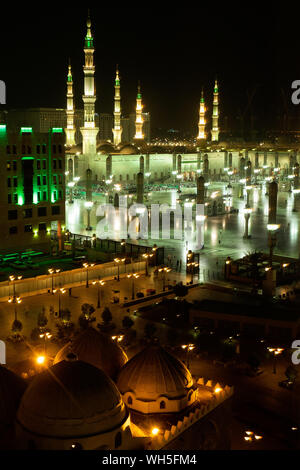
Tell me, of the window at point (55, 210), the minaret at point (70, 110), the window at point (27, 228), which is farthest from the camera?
the minaret at point (70, 110)

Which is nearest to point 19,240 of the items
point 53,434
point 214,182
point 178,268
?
point 178,268

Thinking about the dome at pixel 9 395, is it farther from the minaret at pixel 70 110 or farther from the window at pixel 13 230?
the minaret at pixel 70 110

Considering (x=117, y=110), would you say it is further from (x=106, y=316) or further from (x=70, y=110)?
(x=106, y=316)

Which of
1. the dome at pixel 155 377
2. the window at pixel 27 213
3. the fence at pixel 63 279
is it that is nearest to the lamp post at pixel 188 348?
the dome at pixel 155 377

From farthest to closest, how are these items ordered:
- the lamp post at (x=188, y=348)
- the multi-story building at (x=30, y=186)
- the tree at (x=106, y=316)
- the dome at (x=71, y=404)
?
the multi-story building at (x=30, y=186) < the tree at (x=106, y=316) < the lamp post at (x=188, y=348) < the dome at (x=71, y=404)

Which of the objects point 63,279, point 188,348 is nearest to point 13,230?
point 63,279

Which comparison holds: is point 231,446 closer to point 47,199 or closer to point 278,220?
point 47,199
